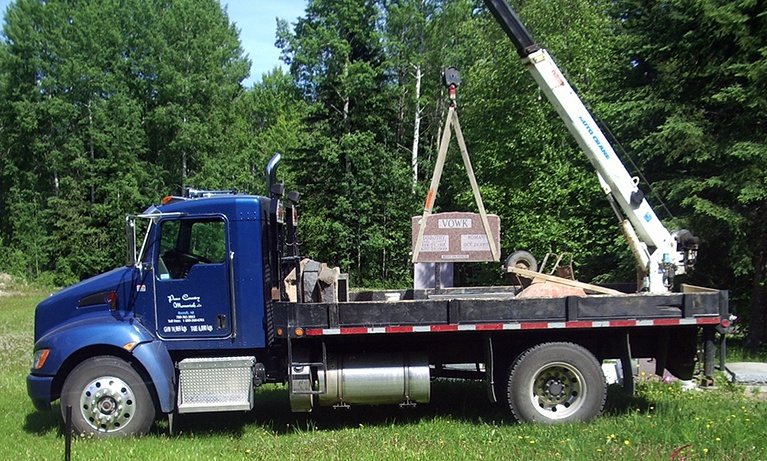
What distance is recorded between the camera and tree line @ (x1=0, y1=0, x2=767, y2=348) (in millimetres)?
12297

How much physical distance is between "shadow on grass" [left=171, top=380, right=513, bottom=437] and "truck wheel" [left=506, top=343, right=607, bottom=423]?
36 cm

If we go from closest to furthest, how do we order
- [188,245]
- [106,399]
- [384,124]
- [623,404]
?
1. [106,399]
2. [188,245]
3. [623,404]
4. [384,124]

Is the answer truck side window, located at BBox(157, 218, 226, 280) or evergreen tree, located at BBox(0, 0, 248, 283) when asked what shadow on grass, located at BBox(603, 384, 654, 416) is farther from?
evergreen tree, located at BBox(0, 0, 248, 283)

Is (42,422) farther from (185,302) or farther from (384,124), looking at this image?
(384,124)

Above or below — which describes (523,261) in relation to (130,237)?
below

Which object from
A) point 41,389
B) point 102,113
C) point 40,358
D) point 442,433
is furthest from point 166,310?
point 102,113

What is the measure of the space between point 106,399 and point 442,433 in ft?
11.8

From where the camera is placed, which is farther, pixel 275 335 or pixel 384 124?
pixel 384 124

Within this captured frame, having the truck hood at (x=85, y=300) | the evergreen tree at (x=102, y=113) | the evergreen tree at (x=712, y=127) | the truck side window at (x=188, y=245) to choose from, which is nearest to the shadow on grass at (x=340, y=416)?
the truck hood at (x=85, y=300)

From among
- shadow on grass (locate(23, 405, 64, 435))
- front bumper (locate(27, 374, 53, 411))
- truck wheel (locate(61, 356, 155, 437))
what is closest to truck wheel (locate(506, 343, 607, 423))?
truck wheel (locate(61, 356, 155, 437))

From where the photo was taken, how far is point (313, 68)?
31.4 meters

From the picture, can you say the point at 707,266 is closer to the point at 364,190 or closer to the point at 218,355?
the point at 218,355

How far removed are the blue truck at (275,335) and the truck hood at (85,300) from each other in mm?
15

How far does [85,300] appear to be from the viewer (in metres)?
7.51
